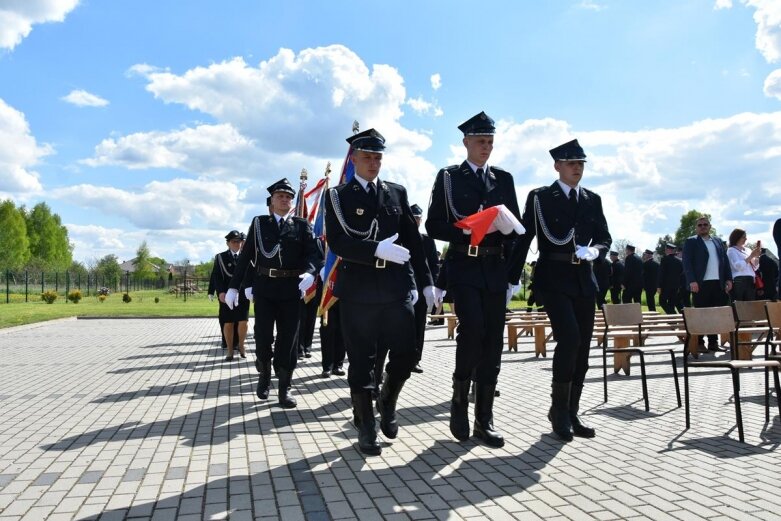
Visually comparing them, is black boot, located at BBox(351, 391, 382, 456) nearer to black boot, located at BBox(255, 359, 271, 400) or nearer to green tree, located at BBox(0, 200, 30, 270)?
black boot, located at BBox(255, 359, 271, 400)

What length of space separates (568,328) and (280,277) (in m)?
3.22

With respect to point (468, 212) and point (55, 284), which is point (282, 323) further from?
point (55, 284)

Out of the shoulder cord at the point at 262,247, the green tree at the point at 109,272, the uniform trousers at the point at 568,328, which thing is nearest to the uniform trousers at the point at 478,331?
the uniform trousers at the point at 568,328

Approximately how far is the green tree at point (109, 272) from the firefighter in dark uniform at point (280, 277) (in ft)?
227

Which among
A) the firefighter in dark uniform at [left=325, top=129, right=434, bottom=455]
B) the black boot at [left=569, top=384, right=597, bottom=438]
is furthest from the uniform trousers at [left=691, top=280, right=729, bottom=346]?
the firefighter in dark uniform at [left=325, top=129, right=434, bottom=455]

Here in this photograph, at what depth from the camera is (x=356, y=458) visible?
5.18 m

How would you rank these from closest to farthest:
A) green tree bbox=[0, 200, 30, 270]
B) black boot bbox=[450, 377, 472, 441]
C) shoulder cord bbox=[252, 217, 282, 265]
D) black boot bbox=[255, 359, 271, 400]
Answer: black boot bbox=[450, 377, 472, 441], shoulder cord bbox=[252, 217, 282, 265], black boot bbox=[255, 359, 271, 400], green tree bbox=[0, 200, 30, 270]

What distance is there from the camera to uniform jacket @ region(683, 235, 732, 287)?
38.7 feet

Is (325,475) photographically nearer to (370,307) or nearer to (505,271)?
(370,307)

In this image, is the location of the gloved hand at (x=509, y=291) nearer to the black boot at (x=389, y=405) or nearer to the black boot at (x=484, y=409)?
the black boot at (x=484, y=409)

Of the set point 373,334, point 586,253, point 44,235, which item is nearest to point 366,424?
point 373,334

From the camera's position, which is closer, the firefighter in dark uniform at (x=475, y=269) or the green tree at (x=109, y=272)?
the firefighter in dark uniform at (x=475, y=269)

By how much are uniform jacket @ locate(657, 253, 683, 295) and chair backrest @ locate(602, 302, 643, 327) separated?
360 inches

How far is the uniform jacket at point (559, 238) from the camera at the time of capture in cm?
584
